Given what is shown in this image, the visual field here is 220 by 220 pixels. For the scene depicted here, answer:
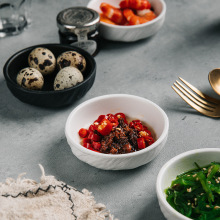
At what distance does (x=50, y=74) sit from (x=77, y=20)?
0.81 feet

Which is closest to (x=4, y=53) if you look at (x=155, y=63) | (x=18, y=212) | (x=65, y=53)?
(x=65, y=53)

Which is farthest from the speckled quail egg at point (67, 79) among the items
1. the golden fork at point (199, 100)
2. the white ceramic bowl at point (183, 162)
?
the white ceramic bowl at point (183, 162)

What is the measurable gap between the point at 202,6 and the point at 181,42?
1.23 feet

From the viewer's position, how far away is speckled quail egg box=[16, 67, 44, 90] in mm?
1277

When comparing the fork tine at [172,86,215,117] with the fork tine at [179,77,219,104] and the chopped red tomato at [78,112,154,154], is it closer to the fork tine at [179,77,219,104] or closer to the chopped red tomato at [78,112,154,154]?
the fork tine at [179,77,219,104]

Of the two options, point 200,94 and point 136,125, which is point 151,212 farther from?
point 200,94

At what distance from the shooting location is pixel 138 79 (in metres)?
1.46

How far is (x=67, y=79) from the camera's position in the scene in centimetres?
127

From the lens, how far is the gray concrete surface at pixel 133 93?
1.04 m

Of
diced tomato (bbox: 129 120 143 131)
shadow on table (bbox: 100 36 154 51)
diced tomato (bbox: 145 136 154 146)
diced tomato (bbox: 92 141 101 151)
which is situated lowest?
shadow on table (bbox: 100 36 154 51)

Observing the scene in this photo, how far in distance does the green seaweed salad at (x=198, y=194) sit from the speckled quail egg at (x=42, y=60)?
0.65 metres

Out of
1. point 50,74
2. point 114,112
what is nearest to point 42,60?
point 50,74

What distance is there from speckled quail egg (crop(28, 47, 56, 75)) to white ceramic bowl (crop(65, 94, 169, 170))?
0.27 meters

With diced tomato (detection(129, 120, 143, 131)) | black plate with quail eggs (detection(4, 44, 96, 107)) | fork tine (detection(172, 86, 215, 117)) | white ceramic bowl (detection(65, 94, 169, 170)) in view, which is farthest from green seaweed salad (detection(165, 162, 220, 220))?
black plate with quail eggs (detection(4, 44, 96, 107))
